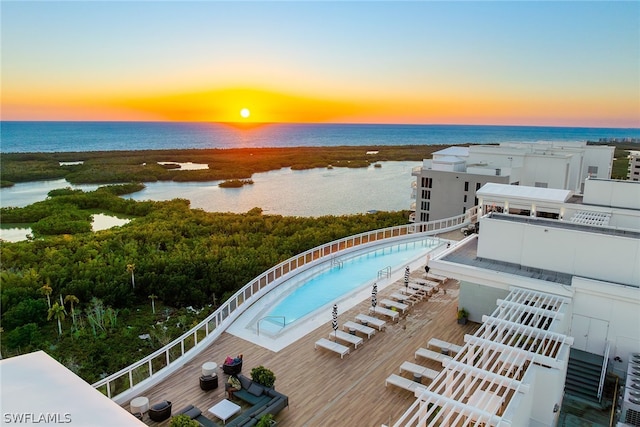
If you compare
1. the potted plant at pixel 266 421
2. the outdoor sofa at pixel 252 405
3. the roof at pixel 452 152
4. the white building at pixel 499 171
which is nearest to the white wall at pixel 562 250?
the outdoor sofa at pixel 252 405

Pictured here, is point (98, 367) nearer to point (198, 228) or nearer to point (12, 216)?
point (198, 228)

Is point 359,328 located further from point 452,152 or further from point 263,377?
point 452,152

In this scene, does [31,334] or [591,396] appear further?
[31,334]

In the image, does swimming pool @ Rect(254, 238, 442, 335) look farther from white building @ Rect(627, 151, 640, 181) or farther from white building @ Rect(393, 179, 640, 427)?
white building @ Rect(627, 151, 640, 181)

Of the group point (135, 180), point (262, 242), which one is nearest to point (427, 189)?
point (262, 242)

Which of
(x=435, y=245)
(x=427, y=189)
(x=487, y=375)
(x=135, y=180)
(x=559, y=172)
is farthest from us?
(x=135, y=180)

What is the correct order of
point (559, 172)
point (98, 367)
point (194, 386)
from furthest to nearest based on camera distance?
1. point (559, 172)
2. point (98, 367)
3. point (194, 386)

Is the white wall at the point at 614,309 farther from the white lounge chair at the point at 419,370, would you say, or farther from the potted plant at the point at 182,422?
the potted plant at the point at 182,422
